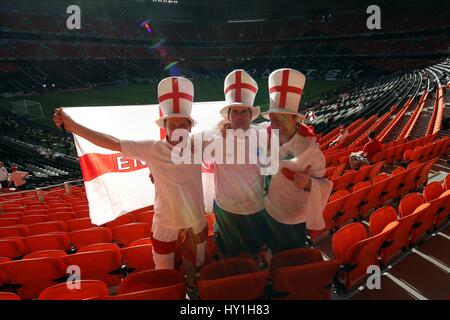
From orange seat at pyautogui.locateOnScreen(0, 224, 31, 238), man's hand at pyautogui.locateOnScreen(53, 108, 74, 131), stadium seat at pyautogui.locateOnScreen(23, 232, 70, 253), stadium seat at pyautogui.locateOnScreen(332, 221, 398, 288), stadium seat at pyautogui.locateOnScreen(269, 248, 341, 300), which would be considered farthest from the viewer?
orange seat at pyautogui.locateOnScreen(0, 224, 31, 238)

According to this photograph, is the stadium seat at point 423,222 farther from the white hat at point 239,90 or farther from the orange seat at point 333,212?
the white hat at point 239,90

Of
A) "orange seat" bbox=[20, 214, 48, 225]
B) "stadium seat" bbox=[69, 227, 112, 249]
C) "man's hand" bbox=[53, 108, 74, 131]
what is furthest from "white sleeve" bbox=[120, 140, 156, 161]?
"orange seat" bbox=[20, 214, 48, 225]

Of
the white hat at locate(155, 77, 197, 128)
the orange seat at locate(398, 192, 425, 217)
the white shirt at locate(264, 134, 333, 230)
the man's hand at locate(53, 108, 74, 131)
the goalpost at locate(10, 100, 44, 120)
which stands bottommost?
the orange seat at locate(398, 192, 425, 217)

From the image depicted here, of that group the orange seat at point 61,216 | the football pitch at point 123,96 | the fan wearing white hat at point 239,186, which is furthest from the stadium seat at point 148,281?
the football pitch at point 123,96

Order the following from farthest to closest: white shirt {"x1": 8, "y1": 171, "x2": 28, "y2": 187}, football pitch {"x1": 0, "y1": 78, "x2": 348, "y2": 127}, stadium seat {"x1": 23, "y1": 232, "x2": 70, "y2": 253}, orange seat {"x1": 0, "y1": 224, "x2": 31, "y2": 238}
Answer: football pitch {"x1": 0, "y1": 78, "x2": 348, "y2": 127} < white shirt {"x1": 8, "y1": 171, "x2": 28, "y2": 187} < orange seat {"x1": 0, "y1": 224, "x2": 31, "y2": 238} < stadium seat {"x1": 23, "y1": 232, "x2": 70, "y2": 253}

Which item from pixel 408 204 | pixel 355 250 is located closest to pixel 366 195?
pixel 408 204

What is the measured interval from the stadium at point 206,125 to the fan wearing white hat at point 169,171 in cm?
5

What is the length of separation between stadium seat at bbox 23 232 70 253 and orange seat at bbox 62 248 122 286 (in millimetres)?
905

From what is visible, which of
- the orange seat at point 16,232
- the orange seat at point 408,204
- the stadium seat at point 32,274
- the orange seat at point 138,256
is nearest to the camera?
the stadium seat at point 32,274

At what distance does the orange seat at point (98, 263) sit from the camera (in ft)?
7.95

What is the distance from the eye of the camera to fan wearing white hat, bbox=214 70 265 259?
210 centimetres

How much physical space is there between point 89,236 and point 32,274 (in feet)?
3.16

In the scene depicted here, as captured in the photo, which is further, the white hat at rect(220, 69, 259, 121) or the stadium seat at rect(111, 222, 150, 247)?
the stadium seat at rect(111, 222, 150, 247)

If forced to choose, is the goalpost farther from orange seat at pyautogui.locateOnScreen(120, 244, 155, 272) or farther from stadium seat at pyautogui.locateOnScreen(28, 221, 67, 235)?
orange seat at pyautogui.locateOnScreen(120, 244, 155, 272)
